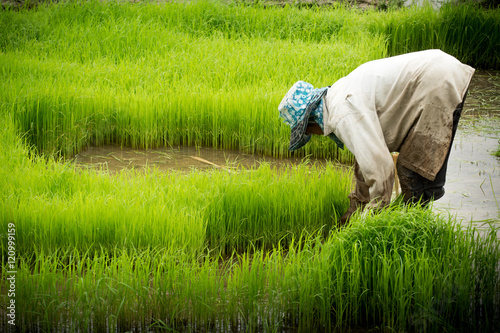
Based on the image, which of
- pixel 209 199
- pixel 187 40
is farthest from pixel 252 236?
pixel 187 40

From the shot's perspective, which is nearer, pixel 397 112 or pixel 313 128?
A: pixel 397 112

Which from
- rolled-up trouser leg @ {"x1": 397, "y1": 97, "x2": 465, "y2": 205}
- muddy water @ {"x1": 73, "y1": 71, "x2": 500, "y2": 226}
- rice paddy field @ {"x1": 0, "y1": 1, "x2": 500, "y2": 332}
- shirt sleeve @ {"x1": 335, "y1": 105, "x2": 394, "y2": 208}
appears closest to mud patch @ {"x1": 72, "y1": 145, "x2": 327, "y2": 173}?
muddy water @ {"x1": 73, "y1": 71, "x2": 500, "y2": 226}

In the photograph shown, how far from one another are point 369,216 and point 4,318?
6.05 ft

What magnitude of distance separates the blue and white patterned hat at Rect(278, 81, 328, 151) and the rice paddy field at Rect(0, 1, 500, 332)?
622 millimetres

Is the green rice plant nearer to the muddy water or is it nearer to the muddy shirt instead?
the muddy shirt

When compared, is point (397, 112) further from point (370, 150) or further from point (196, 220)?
point (196, 220)

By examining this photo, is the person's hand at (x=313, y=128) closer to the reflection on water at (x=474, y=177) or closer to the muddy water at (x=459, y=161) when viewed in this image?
the reflection on water at (x=474, y=177)

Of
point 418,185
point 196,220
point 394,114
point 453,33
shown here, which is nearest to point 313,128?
point 394,114

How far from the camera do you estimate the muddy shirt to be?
115 inches

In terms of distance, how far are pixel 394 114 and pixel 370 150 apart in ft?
1.32

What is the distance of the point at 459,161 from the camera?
16.0 ft

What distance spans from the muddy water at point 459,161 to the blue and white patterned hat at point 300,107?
1.03 metres

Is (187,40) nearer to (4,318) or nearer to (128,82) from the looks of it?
(128,82)

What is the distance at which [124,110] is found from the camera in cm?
554
